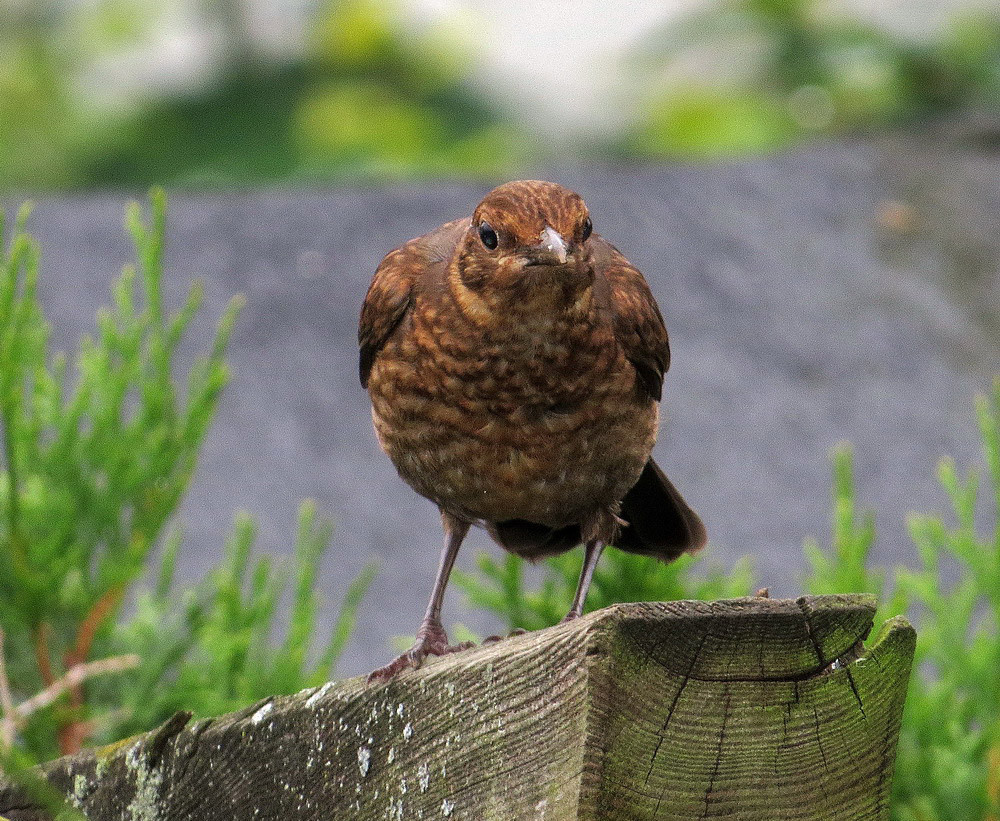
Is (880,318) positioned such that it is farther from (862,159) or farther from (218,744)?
(218,744)

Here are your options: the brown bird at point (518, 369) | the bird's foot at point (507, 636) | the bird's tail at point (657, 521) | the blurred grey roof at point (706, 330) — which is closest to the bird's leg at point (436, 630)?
the brown bird at point (518, 369)

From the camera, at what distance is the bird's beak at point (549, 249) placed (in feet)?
8.38

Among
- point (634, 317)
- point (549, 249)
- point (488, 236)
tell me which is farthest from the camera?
point (634, 317)

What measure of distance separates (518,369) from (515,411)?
0.10 metres

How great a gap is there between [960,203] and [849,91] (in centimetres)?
149

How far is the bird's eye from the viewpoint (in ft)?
8.89

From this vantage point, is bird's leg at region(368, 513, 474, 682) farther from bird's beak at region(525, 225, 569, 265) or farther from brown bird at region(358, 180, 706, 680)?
bird's beak at region(525, 225, 569, 265)

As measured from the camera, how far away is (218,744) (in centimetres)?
221

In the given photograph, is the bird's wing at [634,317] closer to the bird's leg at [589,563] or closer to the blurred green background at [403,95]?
the bird's leg at [589,563]

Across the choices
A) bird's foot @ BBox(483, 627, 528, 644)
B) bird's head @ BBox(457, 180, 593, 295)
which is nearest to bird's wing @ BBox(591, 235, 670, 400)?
bird's head @ BBox(457, 180, 593, 295)

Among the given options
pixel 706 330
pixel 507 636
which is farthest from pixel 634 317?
pixel 706 330

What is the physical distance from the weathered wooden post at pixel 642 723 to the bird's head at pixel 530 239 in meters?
0.90

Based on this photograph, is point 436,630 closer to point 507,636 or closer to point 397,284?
point 397,284

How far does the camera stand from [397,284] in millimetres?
3111
